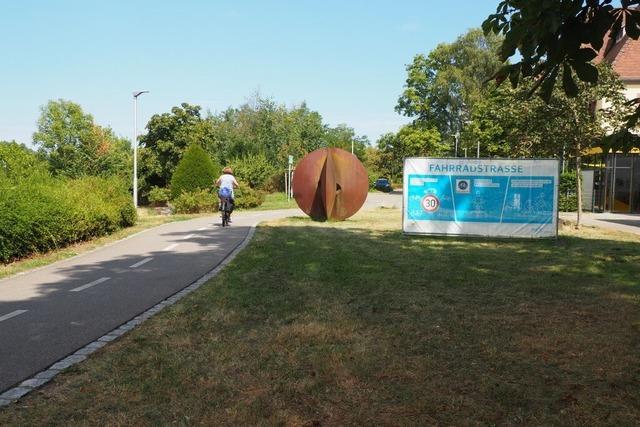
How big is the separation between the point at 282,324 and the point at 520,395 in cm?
258

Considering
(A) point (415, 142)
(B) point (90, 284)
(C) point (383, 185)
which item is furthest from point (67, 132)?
(B) point (90, 284)

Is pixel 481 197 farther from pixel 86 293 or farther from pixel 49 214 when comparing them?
pixel 86 293

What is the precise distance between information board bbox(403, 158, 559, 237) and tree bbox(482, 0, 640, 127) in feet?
36.1

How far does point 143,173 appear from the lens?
135 ft

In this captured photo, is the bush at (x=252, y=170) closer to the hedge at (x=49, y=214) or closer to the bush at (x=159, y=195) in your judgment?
the bush at (x=159, y=195)

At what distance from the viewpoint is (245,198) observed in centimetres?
3152

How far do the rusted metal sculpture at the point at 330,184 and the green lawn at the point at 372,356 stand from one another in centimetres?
1054

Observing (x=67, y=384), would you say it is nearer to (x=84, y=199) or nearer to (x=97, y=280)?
(x=97, y=280)

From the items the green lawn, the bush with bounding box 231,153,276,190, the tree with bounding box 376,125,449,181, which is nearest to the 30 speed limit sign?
the green lawn

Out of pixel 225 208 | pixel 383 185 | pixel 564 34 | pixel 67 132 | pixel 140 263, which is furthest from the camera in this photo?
pixel 67 132

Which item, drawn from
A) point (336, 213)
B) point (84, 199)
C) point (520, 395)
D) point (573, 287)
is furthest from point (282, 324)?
point (336, 213)

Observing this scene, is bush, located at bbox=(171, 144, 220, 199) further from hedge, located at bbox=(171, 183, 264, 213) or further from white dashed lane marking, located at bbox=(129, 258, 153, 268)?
white dashed lane marking, located at bbox=(129, 258, 153, 268)

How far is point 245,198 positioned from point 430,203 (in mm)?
17497

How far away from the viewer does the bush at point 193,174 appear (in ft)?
100
